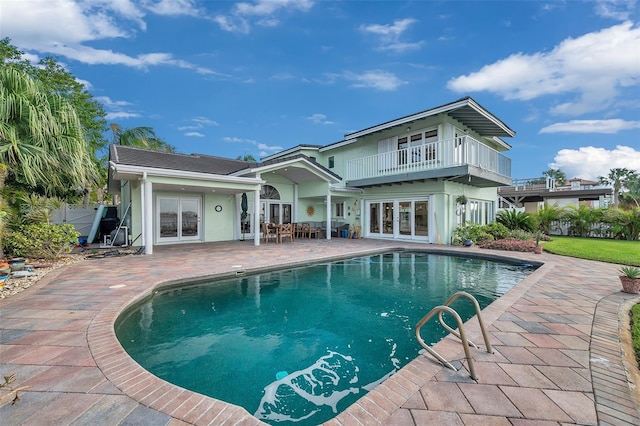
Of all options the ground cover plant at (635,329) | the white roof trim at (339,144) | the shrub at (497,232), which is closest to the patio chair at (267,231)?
the white roof trim at (339,144)

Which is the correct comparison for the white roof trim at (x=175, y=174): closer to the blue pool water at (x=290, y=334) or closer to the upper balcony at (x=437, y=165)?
the blue pool water at (x=290, y=334)

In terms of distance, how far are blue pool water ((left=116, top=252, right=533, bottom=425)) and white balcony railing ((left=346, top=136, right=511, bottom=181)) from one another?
6261mm

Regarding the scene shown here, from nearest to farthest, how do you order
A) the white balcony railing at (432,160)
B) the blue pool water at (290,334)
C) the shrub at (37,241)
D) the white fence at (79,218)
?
the blue pool water at (290,334)
the shrub at (37,241)
the white balcony railing at (432,160)
the white fence at (79,218)

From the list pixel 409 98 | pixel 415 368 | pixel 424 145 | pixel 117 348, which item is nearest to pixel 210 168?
pixel 424 145

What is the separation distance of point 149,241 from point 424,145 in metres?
12.2

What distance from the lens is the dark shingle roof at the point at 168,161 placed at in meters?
11.4

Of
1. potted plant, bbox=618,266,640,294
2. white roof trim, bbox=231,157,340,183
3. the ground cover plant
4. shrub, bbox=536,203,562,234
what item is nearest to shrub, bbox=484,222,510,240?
shrub, bbox=536,203,562,234

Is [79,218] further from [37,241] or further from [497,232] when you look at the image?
[497,232]

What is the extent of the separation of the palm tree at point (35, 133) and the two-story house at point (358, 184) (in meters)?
1.54

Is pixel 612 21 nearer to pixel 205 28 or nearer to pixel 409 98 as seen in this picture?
pixel 409 98

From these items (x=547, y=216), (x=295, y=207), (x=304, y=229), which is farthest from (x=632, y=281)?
(x=547, y=216)

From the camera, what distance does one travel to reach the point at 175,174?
1014 centimetres

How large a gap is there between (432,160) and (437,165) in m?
0.43

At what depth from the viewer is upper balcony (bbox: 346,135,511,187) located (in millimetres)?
12234
